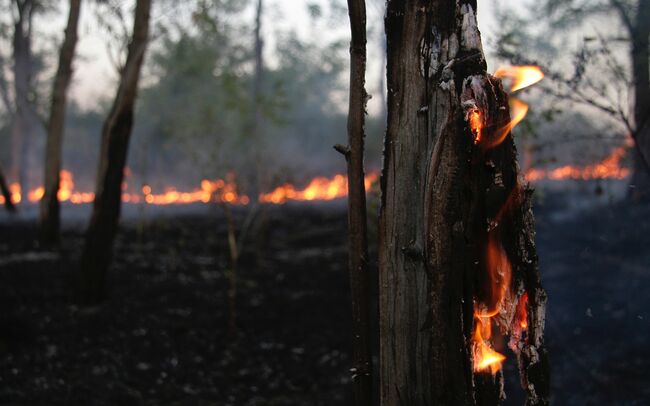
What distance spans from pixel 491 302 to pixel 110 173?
5.63m

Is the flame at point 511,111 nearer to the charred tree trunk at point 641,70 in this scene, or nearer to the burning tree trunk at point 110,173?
the charred tree trunk at point 641,70

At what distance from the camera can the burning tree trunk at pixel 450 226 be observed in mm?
2346

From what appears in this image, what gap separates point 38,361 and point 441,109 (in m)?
4.71

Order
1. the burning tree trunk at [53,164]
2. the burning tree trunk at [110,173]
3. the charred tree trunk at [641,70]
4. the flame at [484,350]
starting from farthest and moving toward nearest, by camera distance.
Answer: the burning tree trunk at [53,164] → the burning tree trunk at [110,173] → the charred tree trunk at [641,70] → the flame at [484,350]

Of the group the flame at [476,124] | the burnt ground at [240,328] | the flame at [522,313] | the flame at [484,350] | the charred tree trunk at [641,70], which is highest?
the charred tree trunk at [641,70]

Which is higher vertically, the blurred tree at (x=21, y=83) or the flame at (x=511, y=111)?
the blurred tree at (x=21, y=83)

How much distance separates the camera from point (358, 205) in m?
2.77

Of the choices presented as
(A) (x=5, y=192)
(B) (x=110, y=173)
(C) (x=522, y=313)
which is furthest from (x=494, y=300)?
(A) (x=5, y=192)

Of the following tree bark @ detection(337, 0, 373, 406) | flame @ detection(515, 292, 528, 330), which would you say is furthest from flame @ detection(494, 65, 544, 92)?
flame @ detection(515, 292, 528, 330)

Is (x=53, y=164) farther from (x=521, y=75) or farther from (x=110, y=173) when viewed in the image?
(x=521, y=75)

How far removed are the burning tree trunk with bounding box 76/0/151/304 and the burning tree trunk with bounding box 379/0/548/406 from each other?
511cm

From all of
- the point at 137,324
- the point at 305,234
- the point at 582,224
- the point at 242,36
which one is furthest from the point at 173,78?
the point at 137,324

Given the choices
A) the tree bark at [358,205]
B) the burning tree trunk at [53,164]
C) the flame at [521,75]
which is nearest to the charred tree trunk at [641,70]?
the flame at [521,75]

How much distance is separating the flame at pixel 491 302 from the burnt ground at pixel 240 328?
2.90 m
